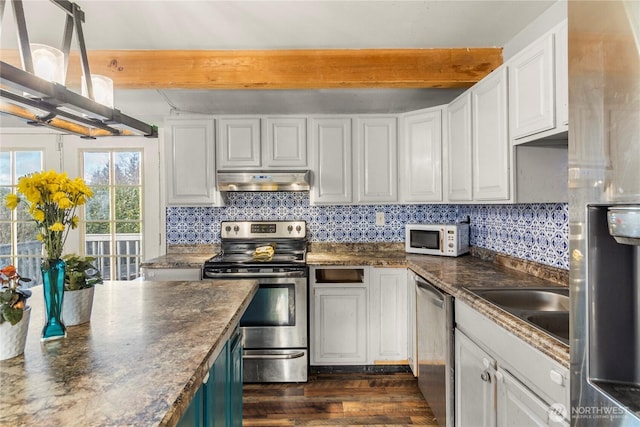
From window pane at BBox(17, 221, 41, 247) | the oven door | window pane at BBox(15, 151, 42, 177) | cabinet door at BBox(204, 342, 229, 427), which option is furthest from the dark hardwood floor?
window pane at BBox(15, 151, 42, 177)

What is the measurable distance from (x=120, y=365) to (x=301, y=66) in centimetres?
209

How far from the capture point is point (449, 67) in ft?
8.00

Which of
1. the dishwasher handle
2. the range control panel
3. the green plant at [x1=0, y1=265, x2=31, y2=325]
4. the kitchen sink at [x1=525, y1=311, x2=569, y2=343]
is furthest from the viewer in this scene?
the range control panel

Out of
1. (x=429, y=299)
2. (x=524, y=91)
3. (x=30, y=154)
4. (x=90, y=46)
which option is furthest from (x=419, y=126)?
(x=30, y=154)

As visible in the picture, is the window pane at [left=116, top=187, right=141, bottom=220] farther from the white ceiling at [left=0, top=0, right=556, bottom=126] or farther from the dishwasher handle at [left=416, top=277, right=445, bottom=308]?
the dishwasher handle at [left=416, top=277, right=445, bottom=308]

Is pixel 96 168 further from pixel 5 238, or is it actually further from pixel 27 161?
pixel 5 238

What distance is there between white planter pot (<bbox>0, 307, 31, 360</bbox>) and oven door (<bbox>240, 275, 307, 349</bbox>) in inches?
72.7

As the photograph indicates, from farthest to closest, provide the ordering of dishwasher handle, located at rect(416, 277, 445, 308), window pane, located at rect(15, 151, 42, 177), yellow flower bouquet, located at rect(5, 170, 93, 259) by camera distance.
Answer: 1. window pane, located at rect(15, 151, 42, 177)
2. dishwasher handle, located at rect(416, 277, 445, 308)
3. yellow flower bouquet, located at rect(5, 170, 93, 259)

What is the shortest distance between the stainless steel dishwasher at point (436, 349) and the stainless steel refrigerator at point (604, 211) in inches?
Result: 45.3

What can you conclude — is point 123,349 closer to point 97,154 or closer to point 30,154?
point 97,154

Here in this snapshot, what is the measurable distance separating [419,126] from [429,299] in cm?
147

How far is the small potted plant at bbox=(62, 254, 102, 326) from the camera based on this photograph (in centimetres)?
123

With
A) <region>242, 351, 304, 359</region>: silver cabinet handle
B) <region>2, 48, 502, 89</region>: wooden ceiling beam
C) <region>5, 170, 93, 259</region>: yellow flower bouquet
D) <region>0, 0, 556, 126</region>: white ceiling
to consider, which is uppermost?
<region>0, 0, 556, 126</region>: white ceiling

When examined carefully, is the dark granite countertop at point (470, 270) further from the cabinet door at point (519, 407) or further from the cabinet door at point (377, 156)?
the cabinet door at point (377, 156)
